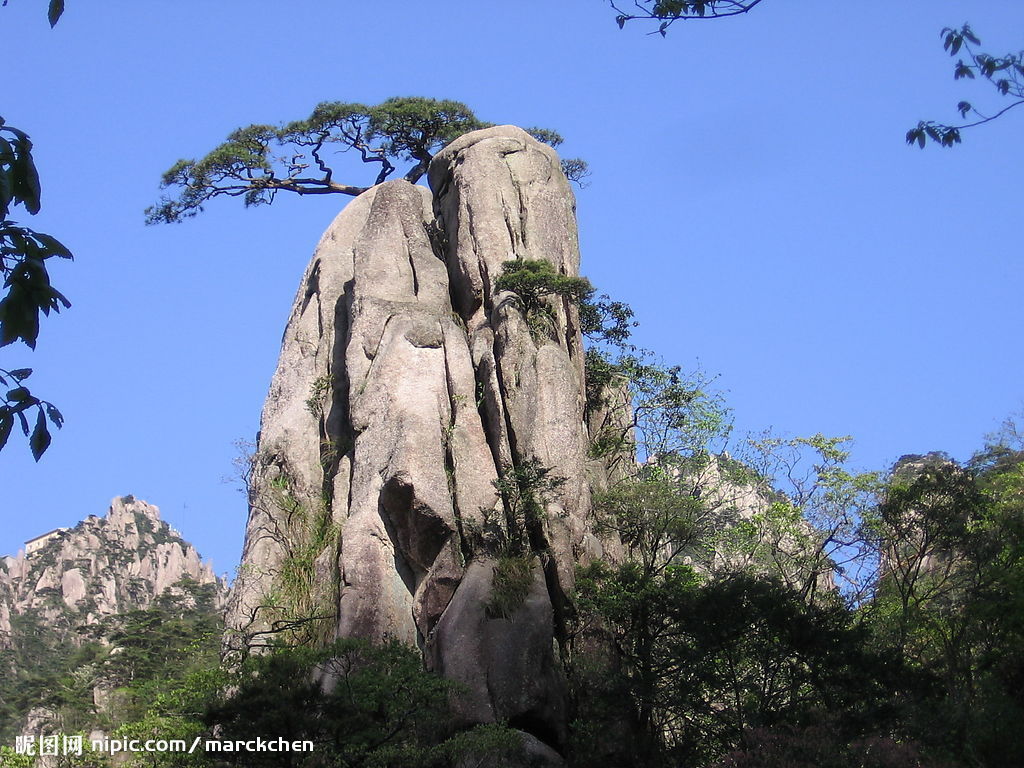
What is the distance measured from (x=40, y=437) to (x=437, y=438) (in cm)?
1695

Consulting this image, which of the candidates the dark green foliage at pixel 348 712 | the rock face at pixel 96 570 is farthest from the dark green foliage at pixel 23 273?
the rock face at pixel 96 570

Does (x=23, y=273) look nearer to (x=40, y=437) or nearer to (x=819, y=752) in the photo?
(x=40, y=437)

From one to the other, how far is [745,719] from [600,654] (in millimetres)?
2616

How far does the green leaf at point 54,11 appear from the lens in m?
4.70

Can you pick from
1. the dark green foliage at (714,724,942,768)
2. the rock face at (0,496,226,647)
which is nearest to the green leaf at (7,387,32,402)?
the dark green foliage at (714,724,942,768)

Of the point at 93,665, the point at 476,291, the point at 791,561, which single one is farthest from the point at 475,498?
the point at 93,665

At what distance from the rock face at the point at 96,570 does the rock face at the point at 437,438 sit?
48206mm

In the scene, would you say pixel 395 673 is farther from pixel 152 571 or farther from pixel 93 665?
pixel 152 571

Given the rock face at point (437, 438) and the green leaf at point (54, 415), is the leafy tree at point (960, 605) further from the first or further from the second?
the green leaf at point (54, 415)

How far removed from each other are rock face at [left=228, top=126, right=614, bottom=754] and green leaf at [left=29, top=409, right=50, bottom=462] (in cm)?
1367

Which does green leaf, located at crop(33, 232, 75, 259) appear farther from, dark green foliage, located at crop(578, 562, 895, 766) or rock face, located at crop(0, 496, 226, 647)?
rock face, located at crop(0, 496, 226, 647)

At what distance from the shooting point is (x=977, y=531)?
23156 mm

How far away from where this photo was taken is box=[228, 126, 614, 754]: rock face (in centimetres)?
1942

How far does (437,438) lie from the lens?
21688 mm
